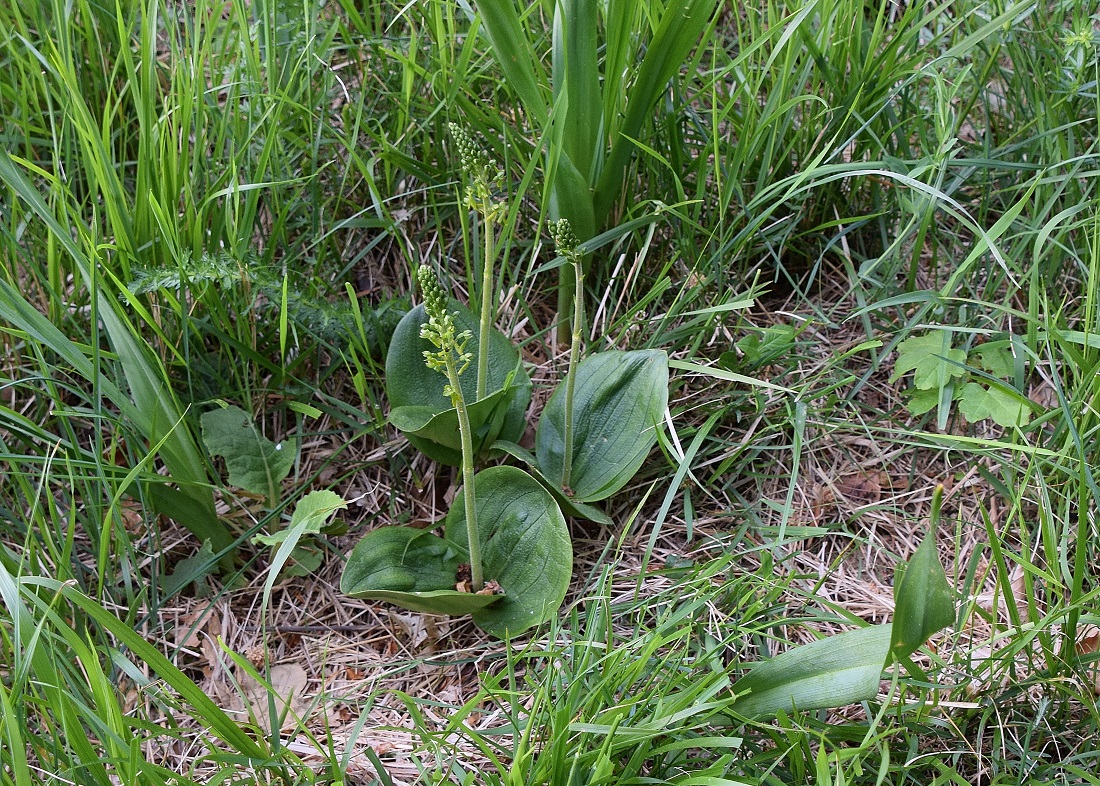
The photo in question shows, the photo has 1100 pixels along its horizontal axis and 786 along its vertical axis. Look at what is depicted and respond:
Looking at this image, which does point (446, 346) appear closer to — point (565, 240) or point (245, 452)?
point (565, 240)

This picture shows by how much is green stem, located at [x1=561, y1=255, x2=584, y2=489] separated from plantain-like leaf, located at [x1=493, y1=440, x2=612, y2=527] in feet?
0.20

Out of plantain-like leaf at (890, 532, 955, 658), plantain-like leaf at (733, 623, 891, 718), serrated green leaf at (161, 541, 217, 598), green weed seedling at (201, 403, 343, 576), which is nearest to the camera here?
plantain-like leaf at (890, 532, 955, 658)

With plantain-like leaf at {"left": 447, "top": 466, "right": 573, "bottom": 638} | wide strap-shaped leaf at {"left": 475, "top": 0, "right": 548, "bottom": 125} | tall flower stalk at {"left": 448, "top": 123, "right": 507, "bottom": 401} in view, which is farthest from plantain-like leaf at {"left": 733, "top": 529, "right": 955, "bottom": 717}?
wide strap-shaped leaf at {"left": 475, "top": 0, "right": 548, "bottom": 125}

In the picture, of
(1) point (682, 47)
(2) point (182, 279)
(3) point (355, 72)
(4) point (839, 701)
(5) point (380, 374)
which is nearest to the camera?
(4) point (839, 701)

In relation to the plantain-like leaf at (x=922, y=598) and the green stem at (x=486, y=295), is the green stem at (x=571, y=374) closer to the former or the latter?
the green stem at (x=486, y=295)

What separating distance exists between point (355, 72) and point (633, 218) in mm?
1007

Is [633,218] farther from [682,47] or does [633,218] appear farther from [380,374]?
[380,374]

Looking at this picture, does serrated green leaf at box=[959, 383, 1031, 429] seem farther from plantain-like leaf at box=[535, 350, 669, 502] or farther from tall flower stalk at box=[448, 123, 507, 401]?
tall flower stalk at box=[448, 123, 507, 401]

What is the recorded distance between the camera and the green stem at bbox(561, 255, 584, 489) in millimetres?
1782

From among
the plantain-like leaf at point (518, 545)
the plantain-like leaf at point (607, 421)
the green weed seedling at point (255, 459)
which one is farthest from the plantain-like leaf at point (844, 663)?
the green weed seedling at point (255, 459)

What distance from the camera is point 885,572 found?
6.62 ft

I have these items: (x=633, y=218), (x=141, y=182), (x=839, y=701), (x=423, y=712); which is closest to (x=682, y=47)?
(x=633, y=218)

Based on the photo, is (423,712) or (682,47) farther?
(682,47)

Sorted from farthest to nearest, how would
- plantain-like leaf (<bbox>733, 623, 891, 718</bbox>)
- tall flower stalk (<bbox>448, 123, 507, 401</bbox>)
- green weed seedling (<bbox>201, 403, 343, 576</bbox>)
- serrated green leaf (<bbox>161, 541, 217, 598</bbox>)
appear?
green weed seedling (<bbox>201, 403, 343, 576</bbox>)
serrated green leaf (<bbox>161, 541, 217, 598</bbox>)
tall flower stalk (<bbox>448, 123, 507, 401</bbox>)
plantain-like leaf (<bbox>733, 623, 891, 718</bbox>)
